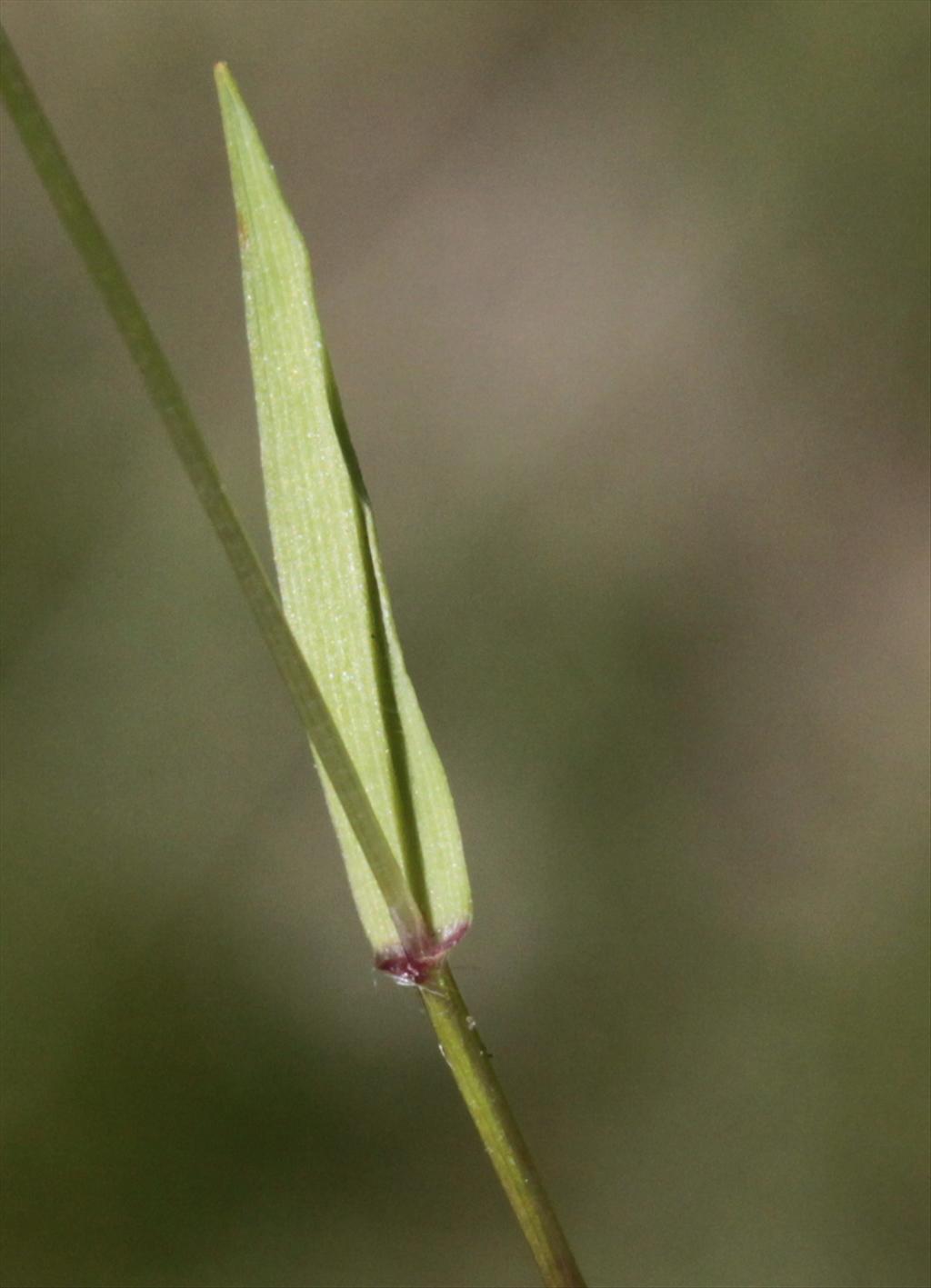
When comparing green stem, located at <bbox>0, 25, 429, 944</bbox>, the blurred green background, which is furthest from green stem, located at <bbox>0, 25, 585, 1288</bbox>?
the blurred green background

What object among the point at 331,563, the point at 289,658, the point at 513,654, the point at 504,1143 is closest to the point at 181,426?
the point at 289,658

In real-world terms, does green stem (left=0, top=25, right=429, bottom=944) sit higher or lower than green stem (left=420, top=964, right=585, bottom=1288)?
higher

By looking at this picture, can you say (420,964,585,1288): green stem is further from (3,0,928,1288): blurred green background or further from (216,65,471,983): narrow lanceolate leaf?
(3,0,928,1288): blurred green background

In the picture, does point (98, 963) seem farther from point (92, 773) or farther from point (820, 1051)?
point (820, 1051)

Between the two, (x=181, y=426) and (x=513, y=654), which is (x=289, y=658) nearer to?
(x=181, y=426)

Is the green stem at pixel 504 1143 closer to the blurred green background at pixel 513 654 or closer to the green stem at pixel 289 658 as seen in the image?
the green stem at pixel 289 658

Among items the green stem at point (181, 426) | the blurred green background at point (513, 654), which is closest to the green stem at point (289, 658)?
the green stem at point (181, 426)
